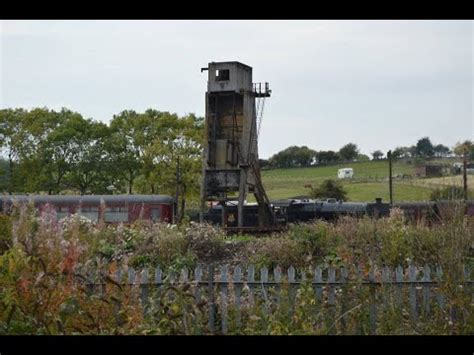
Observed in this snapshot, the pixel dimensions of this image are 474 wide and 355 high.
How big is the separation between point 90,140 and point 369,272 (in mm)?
25837

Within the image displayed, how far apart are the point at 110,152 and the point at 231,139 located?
898cm

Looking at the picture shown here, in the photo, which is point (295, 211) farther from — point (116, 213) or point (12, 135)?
point (12, 135)

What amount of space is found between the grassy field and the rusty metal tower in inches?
367

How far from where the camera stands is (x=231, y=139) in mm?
23484

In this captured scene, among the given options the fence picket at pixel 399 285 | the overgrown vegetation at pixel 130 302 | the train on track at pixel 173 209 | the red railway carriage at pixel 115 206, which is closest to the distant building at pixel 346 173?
the train on track at pixel 173 209

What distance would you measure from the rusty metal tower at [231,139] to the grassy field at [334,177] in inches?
367

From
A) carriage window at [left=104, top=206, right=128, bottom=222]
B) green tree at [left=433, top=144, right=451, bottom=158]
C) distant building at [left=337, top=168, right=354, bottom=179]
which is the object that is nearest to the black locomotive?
carriage window at [left=104, top=206, right=128, bottom=222]

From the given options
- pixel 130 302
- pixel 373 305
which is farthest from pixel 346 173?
pixel 130 302

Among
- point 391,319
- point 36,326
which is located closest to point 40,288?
point 36,326

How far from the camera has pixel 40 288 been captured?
150 inches

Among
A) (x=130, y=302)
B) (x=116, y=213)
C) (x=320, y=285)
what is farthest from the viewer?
(x=116, y=213)

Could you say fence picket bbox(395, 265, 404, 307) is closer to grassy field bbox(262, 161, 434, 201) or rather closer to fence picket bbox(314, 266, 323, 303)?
fence picket bbox(314, 266, 323, 303)

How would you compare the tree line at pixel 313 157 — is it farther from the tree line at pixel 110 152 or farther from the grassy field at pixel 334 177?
the tree line at pixel 110 152
